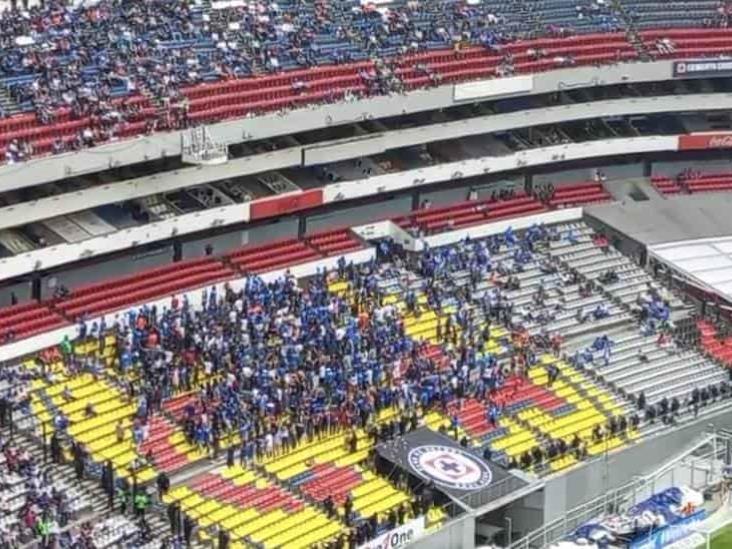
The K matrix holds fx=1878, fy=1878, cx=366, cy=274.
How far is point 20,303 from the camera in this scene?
43.5m

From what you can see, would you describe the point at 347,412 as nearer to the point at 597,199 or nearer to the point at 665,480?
the point at 665,480

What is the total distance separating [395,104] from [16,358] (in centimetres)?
1412

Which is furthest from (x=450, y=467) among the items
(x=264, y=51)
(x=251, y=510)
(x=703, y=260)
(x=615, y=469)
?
(x=703, y=260)

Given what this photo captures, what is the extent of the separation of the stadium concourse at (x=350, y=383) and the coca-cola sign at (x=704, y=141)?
5.26 m

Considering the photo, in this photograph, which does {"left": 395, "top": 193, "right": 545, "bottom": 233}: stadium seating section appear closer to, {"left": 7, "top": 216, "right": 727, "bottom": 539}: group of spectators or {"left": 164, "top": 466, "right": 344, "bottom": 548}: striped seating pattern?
{"left": 7, "top": 216, "right": 727, "bottom": 539}: group of spectators

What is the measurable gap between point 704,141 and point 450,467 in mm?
20015

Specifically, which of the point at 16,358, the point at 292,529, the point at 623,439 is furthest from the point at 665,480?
the point at 16,358

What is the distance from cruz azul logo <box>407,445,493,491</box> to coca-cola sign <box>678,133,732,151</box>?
1861cm

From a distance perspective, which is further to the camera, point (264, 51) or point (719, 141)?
point (719, 141)

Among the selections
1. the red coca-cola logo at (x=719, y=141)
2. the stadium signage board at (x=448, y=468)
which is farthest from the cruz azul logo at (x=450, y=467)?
the red coca-cola logo at (x=719, y=141)

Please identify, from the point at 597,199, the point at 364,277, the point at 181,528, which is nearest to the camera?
the point at 181,528

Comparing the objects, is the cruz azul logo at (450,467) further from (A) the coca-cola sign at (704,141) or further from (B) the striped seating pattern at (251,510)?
(A) the coca-cola sign at (704,141)

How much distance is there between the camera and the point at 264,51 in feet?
165

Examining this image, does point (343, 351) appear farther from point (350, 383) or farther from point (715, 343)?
point (715, 343)
